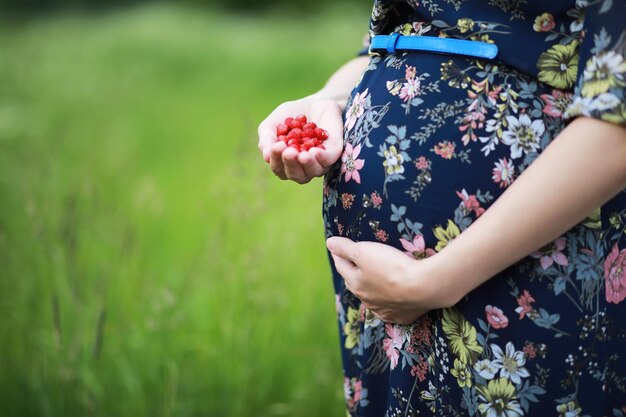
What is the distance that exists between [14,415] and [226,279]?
30.8 inches

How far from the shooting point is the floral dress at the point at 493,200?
0.76 metres

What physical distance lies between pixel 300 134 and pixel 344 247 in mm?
174

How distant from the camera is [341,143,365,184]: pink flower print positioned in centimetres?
87

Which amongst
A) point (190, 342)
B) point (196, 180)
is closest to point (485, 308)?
point (190, 342)

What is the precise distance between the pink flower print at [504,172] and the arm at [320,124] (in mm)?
229

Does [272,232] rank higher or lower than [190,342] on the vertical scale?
higher

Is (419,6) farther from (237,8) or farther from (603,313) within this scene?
(237,8)

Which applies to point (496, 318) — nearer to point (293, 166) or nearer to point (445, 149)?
point (445, 149)

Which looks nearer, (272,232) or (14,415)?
(14,415)

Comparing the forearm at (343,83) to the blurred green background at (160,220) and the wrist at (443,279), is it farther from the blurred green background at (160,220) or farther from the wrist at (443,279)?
the blurred green background at (160,220)

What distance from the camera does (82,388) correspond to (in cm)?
185

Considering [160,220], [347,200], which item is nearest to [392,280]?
[347,200]

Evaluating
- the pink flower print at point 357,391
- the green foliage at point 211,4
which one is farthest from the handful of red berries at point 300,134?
the green foliage at point 211,4

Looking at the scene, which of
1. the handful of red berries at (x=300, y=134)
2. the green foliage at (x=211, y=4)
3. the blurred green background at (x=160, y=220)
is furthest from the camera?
the green foliage at (x=211, y=4)
